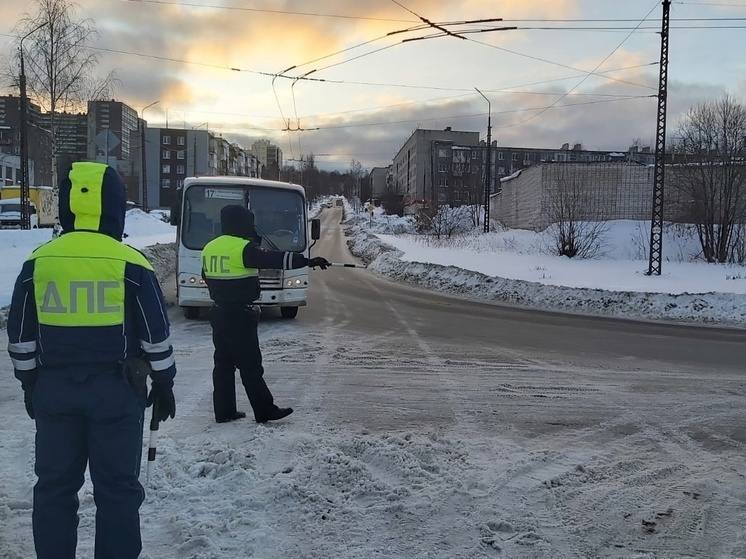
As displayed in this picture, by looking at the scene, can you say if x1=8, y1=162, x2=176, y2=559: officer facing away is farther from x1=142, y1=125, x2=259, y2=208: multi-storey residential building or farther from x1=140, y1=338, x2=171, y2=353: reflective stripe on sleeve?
x1=142, y1=125, x2=259, y2=208: multi-storey residential building

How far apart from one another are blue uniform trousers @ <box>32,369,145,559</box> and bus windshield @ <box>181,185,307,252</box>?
8.86 m

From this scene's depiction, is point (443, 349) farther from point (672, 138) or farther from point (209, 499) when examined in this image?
point (672, 138)

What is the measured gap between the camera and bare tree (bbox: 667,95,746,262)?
88.3ft

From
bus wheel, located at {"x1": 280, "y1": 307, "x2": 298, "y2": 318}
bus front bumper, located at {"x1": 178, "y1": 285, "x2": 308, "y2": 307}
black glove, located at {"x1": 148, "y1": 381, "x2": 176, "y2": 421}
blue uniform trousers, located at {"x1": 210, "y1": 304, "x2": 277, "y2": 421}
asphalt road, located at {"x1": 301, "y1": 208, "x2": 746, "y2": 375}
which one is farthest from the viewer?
bus wheel, located at {"x1": 280, "y1": 307, "x2": 298, "y2": 318}

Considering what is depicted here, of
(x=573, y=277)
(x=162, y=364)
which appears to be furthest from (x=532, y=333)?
(x=162, y=364)

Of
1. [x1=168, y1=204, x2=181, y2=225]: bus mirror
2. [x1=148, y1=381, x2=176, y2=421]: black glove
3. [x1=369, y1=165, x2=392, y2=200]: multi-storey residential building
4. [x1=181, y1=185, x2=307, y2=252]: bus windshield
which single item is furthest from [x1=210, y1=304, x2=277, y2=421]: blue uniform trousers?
[x1=369, y1=165, x2=392, y2=200]: multi-storey residential building

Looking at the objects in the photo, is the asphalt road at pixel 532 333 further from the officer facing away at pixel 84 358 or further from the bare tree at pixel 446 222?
the bare tree at pixel 446 222

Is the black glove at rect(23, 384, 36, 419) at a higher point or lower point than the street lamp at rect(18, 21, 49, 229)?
lower

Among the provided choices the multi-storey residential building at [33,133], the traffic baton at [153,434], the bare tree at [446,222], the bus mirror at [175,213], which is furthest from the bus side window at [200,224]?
the bare tree at [446,222]

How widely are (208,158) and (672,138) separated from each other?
98.5 metres

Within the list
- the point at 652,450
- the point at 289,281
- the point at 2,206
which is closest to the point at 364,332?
the point at 289,281

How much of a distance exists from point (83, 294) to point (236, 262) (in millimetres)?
2737

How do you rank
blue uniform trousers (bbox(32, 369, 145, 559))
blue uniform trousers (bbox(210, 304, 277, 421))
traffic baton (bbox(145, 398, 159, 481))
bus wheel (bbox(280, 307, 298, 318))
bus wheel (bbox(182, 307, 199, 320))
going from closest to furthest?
blue uniform trousers (bbox(32, 369, 145, 559)), traffic baton (bbox(145, 398, 159, 481)), blue uniform trousers (bbox(210, 304, 277, 421)), bus wheel (bbox(182, 307, 199, 320)), bus wheel (bbox(280, 307, 298, 318))

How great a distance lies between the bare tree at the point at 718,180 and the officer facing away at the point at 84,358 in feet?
94.1
